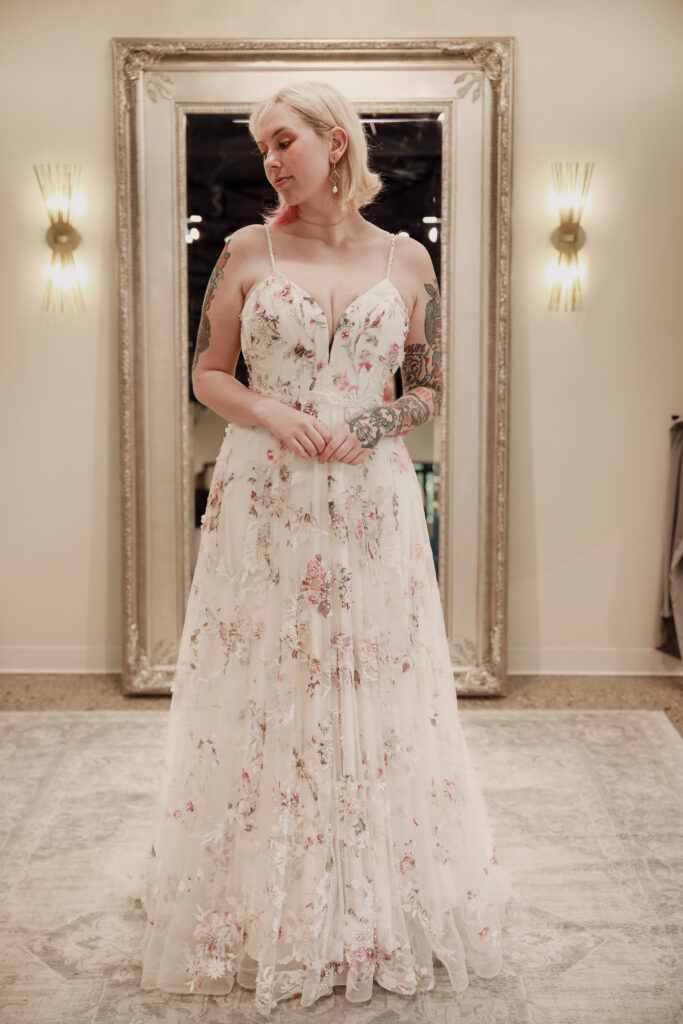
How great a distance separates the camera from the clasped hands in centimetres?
201

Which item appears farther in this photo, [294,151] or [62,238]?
[62,238]

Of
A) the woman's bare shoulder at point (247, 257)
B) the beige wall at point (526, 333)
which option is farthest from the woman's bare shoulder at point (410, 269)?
the beige wall at point (526, 333)

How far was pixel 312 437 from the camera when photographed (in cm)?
202

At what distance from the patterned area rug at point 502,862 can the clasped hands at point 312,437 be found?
1118 millimetres

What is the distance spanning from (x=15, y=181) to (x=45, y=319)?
538 millimetres

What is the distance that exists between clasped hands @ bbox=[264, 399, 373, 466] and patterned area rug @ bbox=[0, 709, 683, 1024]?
112 centimetres

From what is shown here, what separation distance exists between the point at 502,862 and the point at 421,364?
4.41 ft

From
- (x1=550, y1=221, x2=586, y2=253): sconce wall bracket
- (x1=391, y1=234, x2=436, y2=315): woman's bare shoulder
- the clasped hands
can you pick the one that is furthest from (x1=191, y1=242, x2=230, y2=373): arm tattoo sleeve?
(x1=550, y1=221, x2=586, y2=253): sconce wall bracket

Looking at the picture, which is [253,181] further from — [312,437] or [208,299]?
[312,437]

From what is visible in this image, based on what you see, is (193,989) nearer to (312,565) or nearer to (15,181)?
(312,565)

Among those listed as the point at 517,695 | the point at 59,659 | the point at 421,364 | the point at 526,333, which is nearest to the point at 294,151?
the point at 421,364

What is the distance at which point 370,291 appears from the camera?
206 centimetres

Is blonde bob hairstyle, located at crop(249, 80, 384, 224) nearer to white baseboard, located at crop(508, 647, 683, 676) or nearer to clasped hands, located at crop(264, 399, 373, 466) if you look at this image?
clasped hands, located at crop(264, 399, 373, 466)

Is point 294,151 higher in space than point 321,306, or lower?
higher
